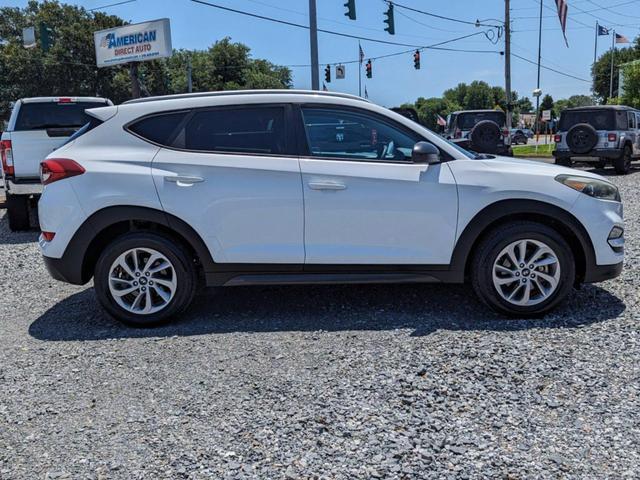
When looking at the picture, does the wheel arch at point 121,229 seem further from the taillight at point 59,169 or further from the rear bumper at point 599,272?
the rear bumper at point 599,272

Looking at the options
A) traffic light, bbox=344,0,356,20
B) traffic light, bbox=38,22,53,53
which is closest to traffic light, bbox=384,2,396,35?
traffic light, bbox=344,0,356,20

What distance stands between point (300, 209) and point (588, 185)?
2219 mm

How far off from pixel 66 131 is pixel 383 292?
5.85 metres

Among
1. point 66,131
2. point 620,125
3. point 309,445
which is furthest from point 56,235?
point 620,125

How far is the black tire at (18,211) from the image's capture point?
361 inches

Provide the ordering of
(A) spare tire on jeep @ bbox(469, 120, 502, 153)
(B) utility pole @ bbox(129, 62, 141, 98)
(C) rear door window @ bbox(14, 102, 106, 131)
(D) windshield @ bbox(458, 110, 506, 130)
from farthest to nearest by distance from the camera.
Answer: (B) utility pole @ bbox(129, 62, 141, 98), (D) windshield @ bbox(458, 110, 506, 130), (A) spare tire on jeep @ bbox(469, 120, 502, 153), (C) rear door window @ bbox(14, 102, 106, 131)

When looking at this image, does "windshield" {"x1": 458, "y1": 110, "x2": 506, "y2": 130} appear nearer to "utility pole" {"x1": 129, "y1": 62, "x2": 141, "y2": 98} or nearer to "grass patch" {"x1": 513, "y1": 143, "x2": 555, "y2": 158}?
"grass patch" {"x1": 513, "y1": 143, "x2": 555, "y2": 158}

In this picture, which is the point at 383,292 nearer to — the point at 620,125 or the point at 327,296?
the point at 327,296

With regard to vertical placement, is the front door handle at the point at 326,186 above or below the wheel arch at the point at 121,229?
above

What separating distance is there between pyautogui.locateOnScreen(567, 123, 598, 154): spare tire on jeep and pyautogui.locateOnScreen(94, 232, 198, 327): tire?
1429cm

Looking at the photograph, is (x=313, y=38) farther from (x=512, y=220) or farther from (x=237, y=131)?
(x=512, y=220)

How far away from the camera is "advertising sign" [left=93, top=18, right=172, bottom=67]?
27.5 meters

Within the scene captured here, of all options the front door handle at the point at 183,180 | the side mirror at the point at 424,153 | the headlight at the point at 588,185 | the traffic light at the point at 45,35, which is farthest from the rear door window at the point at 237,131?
the traffic light at the point at 45,35

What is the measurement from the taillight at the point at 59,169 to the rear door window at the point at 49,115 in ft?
15.4
